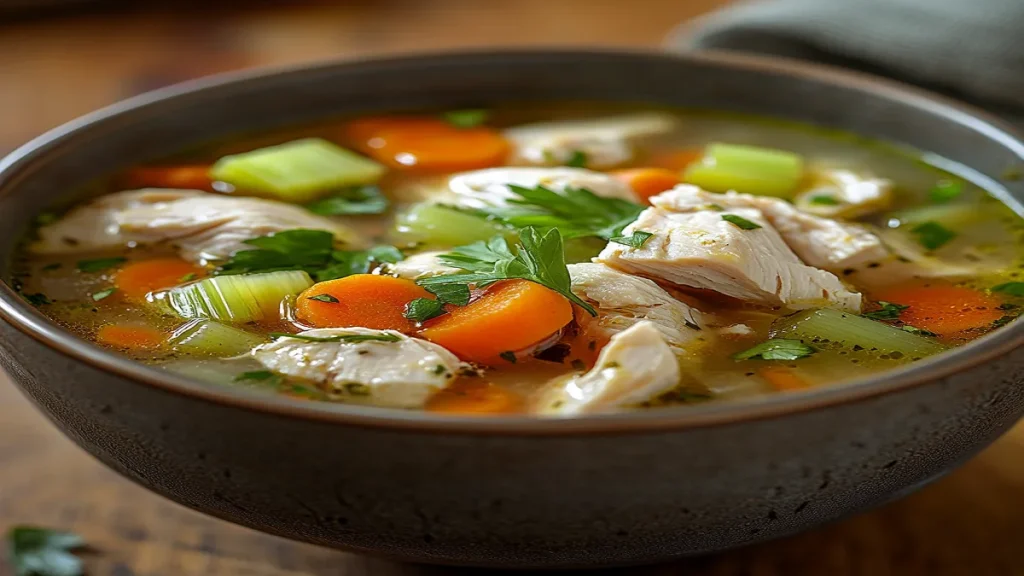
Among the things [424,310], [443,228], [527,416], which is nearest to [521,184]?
[443,228]

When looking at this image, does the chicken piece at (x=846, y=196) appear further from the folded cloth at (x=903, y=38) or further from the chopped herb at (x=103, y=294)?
the chopped herb at (x=103, y=294)

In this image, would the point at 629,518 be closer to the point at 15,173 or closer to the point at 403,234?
the point at 403,234

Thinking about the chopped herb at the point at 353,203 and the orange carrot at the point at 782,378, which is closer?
the orange carrot at the point at 782,378

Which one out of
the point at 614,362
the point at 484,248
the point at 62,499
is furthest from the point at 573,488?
the point at 62,499

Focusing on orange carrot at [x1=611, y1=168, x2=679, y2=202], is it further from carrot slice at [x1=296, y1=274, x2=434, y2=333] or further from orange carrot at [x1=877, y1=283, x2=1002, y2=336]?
carrot slice at [x1=296, y1=274, x2=434, y2=333]

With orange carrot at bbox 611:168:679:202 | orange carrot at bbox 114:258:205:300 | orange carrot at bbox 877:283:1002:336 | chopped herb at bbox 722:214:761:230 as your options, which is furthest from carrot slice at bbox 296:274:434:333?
orange carrot at bbox 877:283:1002:336

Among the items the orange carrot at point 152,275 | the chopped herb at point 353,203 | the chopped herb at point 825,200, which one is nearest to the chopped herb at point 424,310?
the orange carrot at point 152,275
